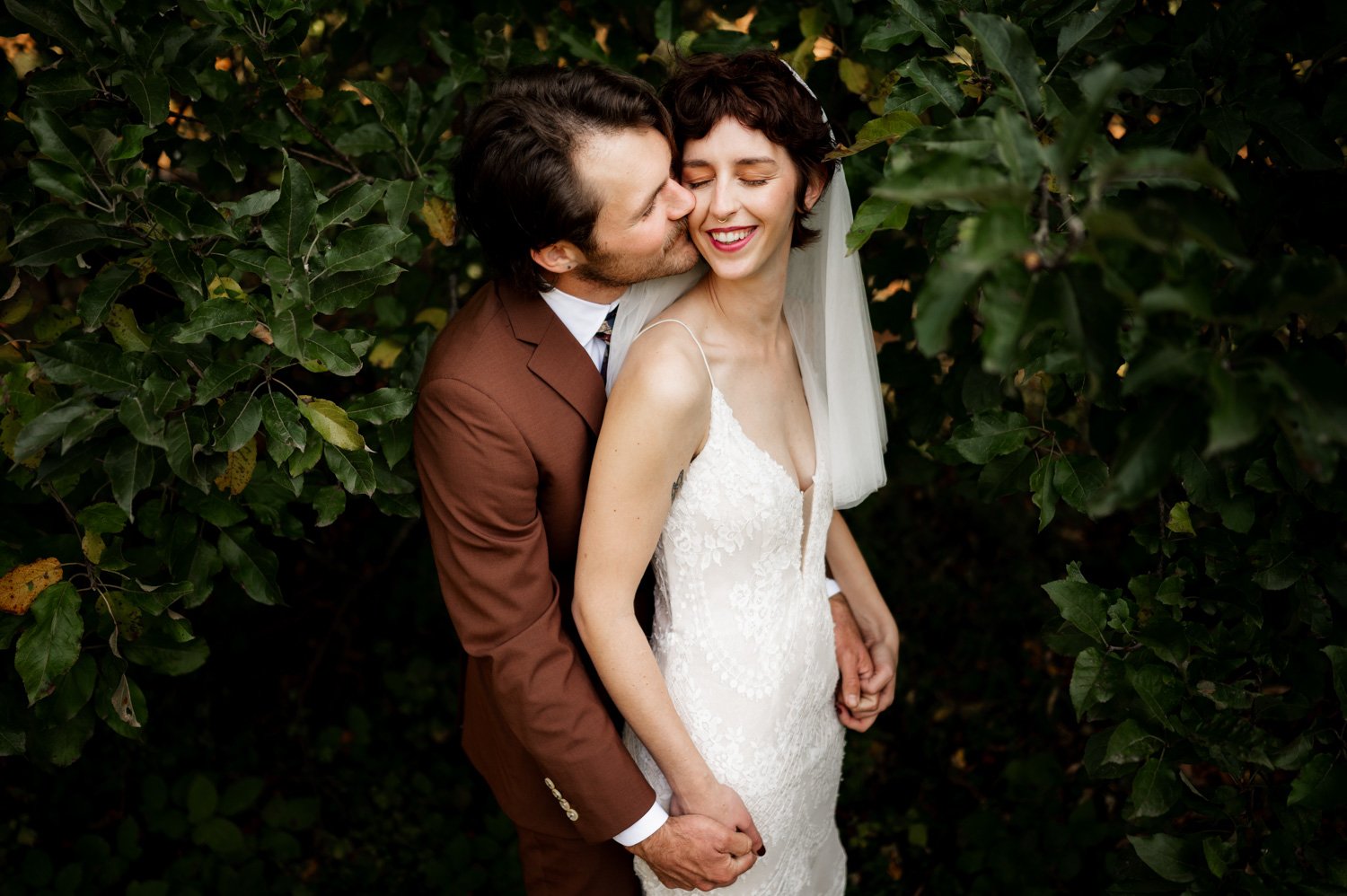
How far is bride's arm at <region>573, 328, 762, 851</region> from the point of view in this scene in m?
1.70

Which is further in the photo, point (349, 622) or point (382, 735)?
point (349, 622)

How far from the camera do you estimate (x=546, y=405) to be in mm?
1748

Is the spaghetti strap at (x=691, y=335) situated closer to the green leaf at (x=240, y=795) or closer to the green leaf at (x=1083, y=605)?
the green leaf at (x=1083, y=605)

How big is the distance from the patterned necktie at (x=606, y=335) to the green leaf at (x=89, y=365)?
85 cm

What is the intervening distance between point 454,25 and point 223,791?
8.58ft

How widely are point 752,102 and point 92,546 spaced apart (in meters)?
1.46

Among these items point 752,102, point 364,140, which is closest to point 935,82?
point 752,102

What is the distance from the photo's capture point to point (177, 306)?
190cm

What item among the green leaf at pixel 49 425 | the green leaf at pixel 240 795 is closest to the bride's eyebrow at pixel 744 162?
the green leaf at pixel 49 425

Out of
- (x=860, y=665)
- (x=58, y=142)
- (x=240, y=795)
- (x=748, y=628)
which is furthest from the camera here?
(x=240, y=795)

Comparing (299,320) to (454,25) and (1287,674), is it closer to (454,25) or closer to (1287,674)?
(454,25)

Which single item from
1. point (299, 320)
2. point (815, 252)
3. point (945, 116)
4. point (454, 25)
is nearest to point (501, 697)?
point (299, 320)

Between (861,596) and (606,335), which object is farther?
(861,596)

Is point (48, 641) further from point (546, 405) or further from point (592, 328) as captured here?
point (592, 328)
